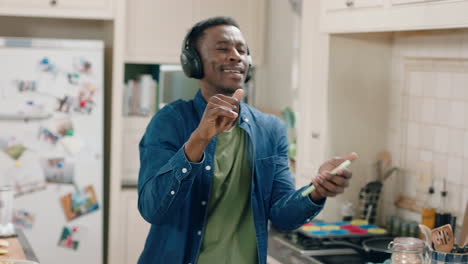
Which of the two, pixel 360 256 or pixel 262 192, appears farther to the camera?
pixel 360 256

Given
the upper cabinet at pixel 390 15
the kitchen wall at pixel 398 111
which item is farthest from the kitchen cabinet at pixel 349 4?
the kitchen wall at pixel 398 111

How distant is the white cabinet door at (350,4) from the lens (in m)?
2.50

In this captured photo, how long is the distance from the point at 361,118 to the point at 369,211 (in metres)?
0.40

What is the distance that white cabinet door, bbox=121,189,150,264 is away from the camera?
157 inches

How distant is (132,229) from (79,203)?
0.34 m

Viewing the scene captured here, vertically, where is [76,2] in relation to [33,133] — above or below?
above

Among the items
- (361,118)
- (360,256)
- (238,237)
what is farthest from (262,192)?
(361,118)

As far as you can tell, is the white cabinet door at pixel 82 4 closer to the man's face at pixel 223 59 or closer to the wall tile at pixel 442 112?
the wall tile at pixel 442 112

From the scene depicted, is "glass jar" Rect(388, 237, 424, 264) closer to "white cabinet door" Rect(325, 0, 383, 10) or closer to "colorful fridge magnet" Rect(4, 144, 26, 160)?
"white cabinet door" Rect(325, 0, 383, 10)

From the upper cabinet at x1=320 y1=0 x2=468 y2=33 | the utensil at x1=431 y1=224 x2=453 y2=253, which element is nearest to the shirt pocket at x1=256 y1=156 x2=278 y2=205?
the utensil at x1=431 y1=224 x2=453 y2=253

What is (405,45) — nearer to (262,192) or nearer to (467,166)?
(467,166)

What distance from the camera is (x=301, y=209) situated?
185 centimetres

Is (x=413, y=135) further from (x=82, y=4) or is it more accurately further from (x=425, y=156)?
(x=82, y=4)

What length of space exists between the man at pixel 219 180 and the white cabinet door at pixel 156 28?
205 cm
